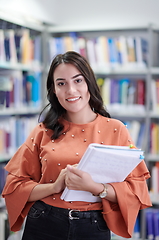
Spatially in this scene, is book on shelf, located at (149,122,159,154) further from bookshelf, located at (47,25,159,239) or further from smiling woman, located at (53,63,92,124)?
smiling woman, located at (53,63,92,124)

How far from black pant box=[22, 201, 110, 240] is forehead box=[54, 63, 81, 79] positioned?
570 millimetres

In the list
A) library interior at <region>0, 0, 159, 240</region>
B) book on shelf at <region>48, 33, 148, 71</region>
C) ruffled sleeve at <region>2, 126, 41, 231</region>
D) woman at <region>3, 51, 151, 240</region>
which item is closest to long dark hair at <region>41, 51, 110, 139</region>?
woman at <region>3, 51, 151, 240</region>

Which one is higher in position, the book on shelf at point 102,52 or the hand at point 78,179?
the book on shelf at point 102,52

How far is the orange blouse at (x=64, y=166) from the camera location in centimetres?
135

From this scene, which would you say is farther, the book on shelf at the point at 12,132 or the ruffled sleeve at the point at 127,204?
the book on shelf at the point at 12,132

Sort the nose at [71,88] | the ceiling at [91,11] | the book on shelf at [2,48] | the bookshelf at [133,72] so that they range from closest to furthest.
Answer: the nose at [71,88] < the book on shelf at [2,48] < the bookshelf at [133,72] < the ceiling at [91,11]

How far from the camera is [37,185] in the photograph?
141 cm

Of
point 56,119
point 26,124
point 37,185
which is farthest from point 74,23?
point 37,185

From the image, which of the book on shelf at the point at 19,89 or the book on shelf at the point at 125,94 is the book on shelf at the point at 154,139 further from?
the book on shelf at the point at 19,89

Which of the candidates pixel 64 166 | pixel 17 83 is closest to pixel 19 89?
pixel 17 83

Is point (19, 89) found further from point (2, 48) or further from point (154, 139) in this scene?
point (154, 139)

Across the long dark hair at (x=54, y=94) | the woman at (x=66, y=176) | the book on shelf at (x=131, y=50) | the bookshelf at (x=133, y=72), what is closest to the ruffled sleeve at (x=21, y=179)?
the woman at (x=66, y=176)

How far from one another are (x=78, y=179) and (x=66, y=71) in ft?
1.57

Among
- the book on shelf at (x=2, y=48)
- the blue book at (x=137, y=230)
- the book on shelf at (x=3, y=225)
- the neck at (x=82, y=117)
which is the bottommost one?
the blue book at (x=137, y=230)
